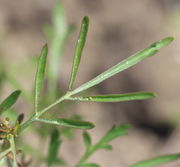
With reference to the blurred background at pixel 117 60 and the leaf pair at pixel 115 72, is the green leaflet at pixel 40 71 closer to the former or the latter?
the leaf pair at pixel 115 72

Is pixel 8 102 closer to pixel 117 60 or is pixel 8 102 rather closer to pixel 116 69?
pixel 116 69

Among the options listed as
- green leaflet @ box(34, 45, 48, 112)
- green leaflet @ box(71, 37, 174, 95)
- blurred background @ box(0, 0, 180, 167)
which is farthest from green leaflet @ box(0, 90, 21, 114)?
blurred background @ box(0, 0, 180, 167)

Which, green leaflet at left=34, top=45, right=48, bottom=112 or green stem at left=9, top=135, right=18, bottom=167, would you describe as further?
green leaflet at left=34, top=45, right=48, bottom=112

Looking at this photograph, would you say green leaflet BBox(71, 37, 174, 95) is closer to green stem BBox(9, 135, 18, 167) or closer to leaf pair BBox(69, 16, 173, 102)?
leaf pair BBox(69, 16, 173, 102)

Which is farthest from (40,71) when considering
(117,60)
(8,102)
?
(117,60)

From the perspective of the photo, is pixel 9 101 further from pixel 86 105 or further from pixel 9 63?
pixel 86 105

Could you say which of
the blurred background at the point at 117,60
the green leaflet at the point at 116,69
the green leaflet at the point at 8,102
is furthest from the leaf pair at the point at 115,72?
the blurred background at the point at 117,60

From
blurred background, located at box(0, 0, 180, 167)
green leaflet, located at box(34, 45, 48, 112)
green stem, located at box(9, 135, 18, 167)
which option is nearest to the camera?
green stem, located at box(9, 135, 18, 167)

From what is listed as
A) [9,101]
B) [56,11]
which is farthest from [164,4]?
[9,101]

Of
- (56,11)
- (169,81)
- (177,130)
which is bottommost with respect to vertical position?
(177,130)
